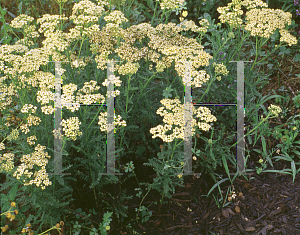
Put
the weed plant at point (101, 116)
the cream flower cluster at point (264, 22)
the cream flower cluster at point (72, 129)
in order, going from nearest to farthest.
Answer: the cream flower cluster at point (72, 129)
the weed plant at point (101, 116)
the cream flower cluster at point (264, 22)

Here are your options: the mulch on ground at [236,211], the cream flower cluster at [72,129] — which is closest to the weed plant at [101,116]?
the cream flower cluster at [72,129]

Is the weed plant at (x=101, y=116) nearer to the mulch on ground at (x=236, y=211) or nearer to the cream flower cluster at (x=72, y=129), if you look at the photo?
the cream flower cluster at (x=72, y=129)

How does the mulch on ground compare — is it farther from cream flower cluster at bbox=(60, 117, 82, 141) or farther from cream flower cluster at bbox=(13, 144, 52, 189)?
cream flower cluster at bbox=(60, 117, 82, 141)

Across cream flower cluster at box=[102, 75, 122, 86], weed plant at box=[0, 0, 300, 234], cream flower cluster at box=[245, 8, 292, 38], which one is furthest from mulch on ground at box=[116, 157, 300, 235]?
cream flower cluster at box=[245, 8, 292, 38]

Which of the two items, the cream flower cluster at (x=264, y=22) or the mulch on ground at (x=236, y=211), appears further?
the cream flower cluster at (x=264, y=22)

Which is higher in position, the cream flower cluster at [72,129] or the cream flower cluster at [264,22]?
the cream flower cluster at [264,22]

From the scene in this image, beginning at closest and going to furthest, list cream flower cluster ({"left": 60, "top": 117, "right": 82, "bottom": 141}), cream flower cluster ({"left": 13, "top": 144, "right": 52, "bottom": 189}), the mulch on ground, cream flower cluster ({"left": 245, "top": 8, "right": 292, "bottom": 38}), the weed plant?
cream flower cluster ({"left": 13, "top": 144, "right": 52, "bottom": 189}) → cream flower cluster ({"left": 60, "top": 117, "right": 82, "bottom": 141}) → the weed plant → the mulch on ground → cream flower cluster ({"left": 245, "top": 8, "right": 292, "bottom": 38})

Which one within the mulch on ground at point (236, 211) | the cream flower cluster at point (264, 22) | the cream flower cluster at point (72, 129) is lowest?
the mulch on ground at point (236, 211)

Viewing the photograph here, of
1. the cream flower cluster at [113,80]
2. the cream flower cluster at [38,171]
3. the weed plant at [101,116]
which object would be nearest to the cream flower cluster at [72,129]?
the weed plant at [101,116]

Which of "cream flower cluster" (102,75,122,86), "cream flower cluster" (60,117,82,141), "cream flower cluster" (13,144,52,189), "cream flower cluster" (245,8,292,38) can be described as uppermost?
"cream flower cluster" (245,8,292,38)

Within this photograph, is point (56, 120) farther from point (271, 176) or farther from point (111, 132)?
point (271, 176)

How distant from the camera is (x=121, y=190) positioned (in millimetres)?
3555

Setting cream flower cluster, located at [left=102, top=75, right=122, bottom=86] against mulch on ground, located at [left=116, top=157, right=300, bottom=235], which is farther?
mulch on ground, located at [left=116, top=157, right=300, bottom=235]

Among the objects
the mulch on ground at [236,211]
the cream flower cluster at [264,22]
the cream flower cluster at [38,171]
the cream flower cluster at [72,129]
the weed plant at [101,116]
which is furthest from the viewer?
the cream flower cluster at [264,22]
